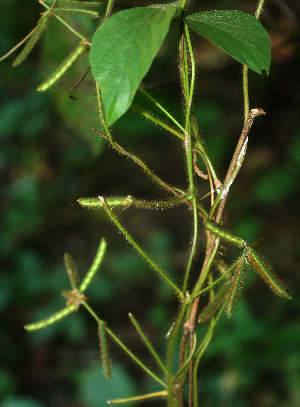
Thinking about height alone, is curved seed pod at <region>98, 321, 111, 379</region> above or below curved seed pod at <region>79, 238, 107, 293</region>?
below

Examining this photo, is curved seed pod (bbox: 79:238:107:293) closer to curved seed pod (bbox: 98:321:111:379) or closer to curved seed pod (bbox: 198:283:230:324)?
curved seed pod (bbox: 98:321:111:379)

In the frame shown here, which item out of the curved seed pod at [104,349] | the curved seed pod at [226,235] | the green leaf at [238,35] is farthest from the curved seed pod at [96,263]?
the green leaf at [238,35]

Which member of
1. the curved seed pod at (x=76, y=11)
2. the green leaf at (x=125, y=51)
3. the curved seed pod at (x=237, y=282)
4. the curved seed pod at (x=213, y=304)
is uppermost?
the curved seed pod at (x=76, y=11)

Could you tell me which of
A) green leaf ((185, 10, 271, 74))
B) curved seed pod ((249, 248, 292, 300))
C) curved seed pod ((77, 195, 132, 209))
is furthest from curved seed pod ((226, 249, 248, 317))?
green leaf ((185, 10, 271, 74))

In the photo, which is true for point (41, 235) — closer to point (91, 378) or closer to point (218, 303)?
point (91, 378)

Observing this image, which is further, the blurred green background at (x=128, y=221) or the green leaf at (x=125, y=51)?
the blurred green background at (x=128, y=221)

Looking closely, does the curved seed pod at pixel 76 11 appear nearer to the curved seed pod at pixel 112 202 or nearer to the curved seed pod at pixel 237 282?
the curved seed pod at pixel 112 202

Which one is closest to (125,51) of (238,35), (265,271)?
(238,35)
